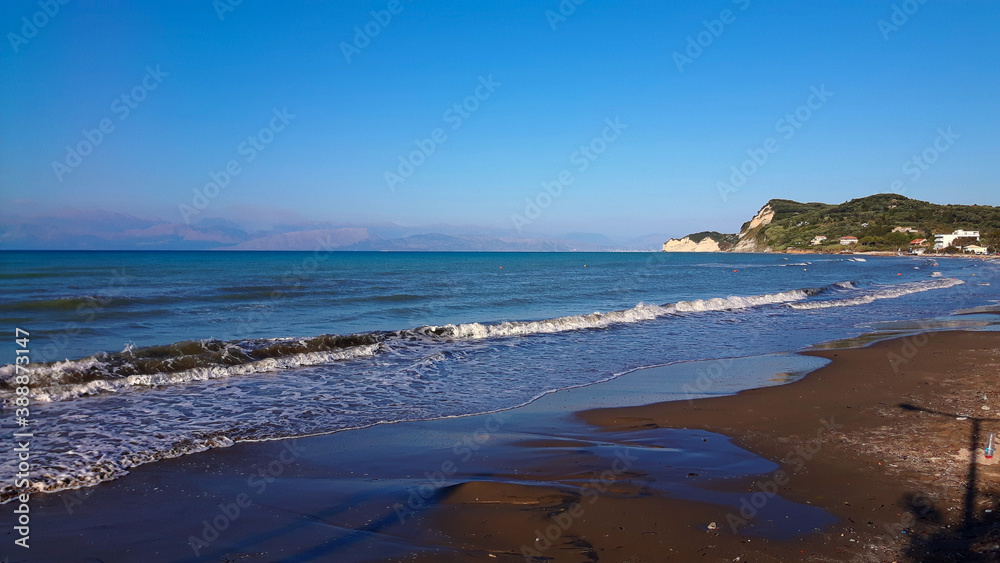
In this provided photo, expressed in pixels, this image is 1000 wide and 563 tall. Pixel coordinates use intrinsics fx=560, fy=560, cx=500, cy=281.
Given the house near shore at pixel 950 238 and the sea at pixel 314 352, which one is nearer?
the sea at pixel 314 352

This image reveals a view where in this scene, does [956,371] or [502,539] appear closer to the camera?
[502,539]

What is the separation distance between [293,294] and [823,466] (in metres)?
27.3

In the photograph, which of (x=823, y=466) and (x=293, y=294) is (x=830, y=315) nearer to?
(x=823, y=466)

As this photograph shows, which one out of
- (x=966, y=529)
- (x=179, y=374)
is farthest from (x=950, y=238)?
(x=179, y=374)

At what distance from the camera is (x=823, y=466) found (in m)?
6.27

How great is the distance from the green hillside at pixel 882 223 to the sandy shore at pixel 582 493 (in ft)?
452

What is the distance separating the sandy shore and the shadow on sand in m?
0.02

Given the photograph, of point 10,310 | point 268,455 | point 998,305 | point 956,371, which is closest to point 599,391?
point 268,455

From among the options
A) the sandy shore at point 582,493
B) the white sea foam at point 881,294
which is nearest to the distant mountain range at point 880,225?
the white sea foam at point 881,294

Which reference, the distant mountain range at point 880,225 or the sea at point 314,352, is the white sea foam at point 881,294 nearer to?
the sea at point 314,352

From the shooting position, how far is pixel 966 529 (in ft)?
14.7

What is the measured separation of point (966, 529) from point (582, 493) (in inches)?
123

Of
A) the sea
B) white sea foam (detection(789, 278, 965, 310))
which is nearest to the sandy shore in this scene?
the sea

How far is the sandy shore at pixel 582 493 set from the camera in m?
4.49
